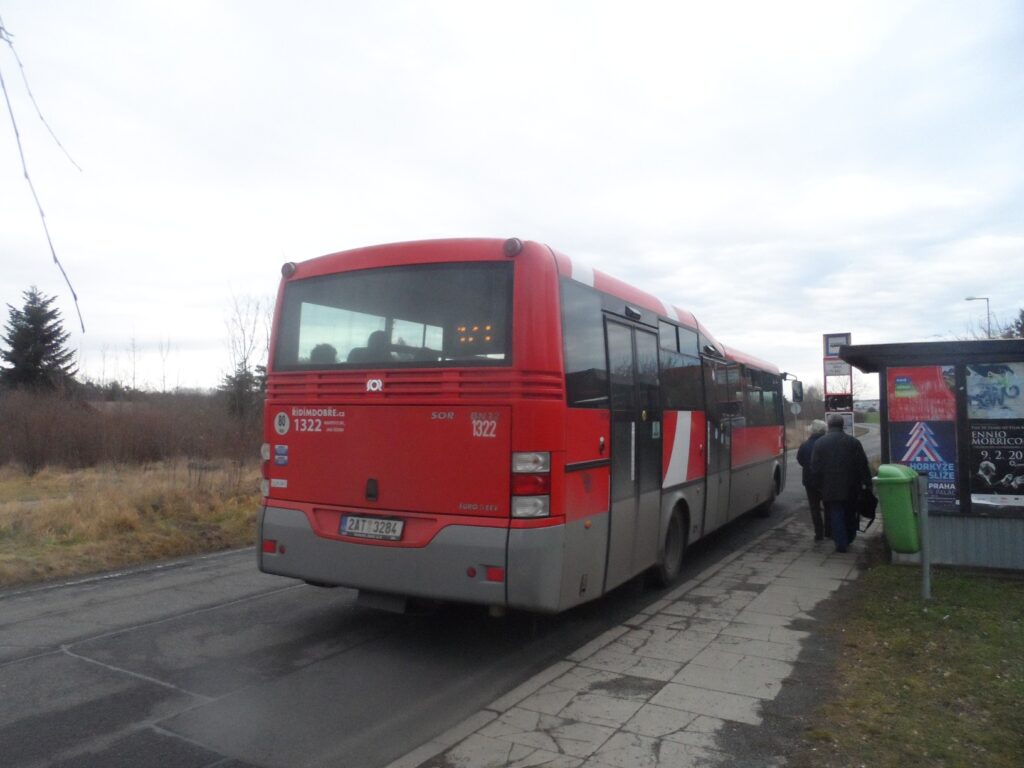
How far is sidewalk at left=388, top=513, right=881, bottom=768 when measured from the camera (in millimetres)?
4625

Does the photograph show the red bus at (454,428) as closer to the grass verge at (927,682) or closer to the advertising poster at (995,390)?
the grass verge at (927,682)

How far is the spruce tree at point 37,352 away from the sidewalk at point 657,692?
88.1 ft

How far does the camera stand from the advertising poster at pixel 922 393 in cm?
934

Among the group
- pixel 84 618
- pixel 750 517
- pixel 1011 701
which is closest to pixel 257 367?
pixel 750 517

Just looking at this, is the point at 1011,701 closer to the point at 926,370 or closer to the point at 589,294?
the point at 589,294

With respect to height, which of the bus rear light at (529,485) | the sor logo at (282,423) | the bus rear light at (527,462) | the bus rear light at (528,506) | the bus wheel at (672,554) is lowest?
the bus wheel at (672,554)

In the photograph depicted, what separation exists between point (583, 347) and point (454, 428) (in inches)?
51.9

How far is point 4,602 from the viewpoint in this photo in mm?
8445

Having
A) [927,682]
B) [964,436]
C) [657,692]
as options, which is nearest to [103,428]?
[657,692]

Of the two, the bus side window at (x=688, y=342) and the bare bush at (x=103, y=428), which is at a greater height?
the bus side window at (x=688, y=342)

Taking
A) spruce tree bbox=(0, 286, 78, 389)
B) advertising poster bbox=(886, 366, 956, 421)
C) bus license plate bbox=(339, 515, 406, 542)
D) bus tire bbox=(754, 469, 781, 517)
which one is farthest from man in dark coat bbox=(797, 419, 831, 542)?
spruce tree bbox=(0, 286, 78, 389)

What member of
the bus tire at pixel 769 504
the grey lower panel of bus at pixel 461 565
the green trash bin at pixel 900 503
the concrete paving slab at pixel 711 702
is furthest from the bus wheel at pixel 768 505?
the concrete paving slab at pixel 711 702

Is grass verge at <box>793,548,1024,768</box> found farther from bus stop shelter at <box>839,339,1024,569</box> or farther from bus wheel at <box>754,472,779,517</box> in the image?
bus wheel at <box>754,472,779,517</box>

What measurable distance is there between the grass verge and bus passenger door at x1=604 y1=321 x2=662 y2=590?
1.91 metres
